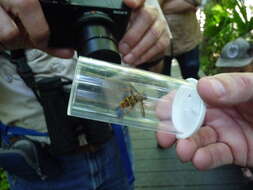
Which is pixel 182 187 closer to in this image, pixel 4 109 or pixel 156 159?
pixel 156 159

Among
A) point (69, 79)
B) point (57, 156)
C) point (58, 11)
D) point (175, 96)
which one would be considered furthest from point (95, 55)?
point (57, 156)

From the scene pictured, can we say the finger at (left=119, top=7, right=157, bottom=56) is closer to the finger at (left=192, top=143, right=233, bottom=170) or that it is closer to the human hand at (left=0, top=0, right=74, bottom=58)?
the human hand at (left=0, top=0, right=74, bottom=58)

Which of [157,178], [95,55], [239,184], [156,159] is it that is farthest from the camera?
[156,159]

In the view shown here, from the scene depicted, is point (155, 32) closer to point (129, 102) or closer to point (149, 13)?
point (149, 13)

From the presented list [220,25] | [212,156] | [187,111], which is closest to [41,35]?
[187,111]

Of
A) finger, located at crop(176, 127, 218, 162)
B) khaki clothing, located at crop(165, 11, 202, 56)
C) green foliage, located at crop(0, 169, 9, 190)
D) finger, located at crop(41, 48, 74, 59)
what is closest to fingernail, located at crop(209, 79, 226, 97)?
finger, located at crop(176, 127, 218, 162)

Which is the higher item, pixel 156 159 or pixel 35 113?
pixel 35 113

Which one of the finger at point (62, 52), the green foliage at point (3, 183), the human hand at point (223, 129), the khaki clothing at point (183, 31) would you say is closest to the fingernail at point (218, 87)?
the human hand at point (223, 129)
